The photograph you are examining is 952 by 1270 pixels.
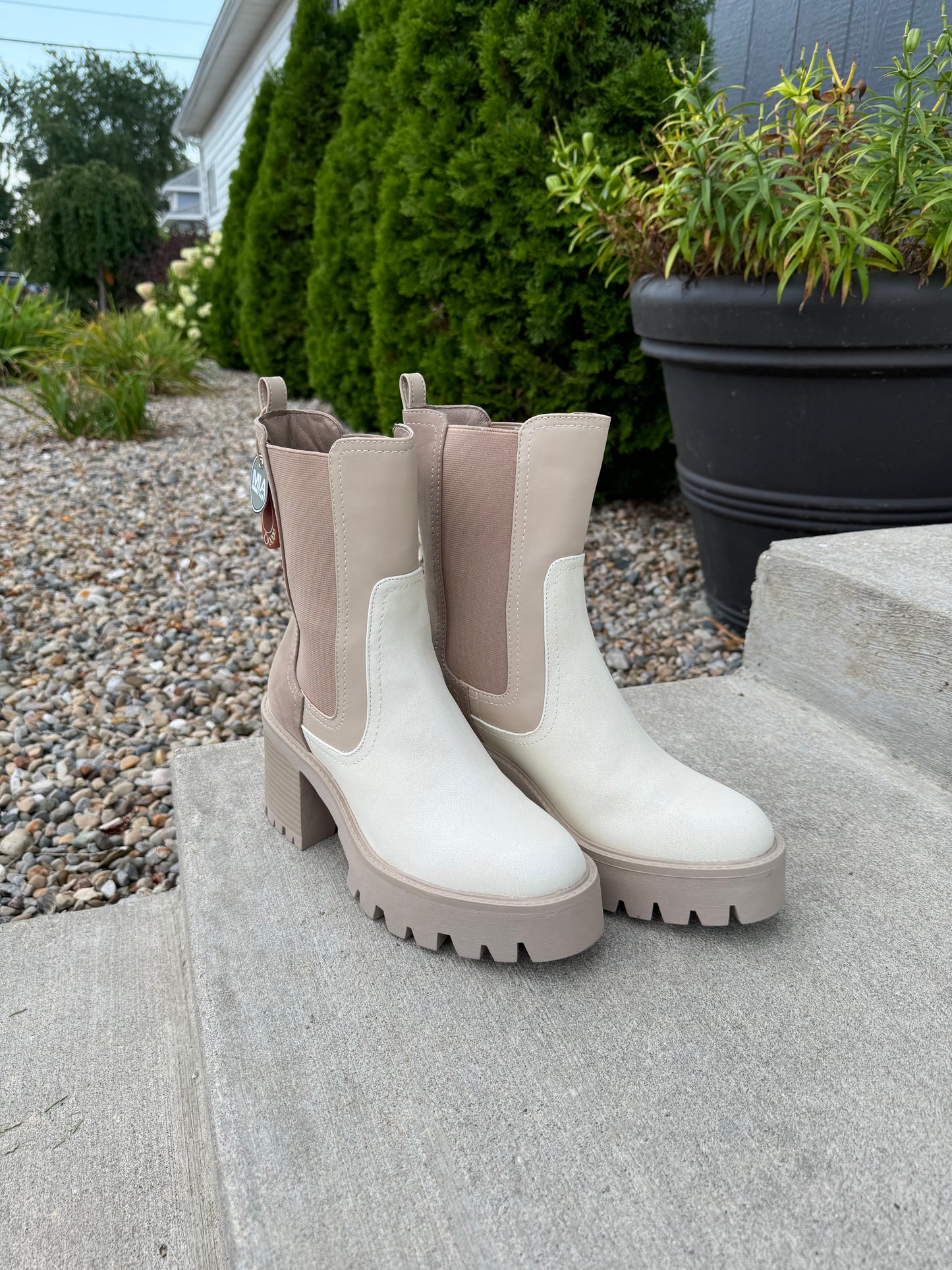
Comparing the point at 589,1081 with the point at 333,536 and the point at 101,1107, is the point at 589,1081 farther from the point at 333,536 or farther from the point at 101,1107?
the point at 333,536

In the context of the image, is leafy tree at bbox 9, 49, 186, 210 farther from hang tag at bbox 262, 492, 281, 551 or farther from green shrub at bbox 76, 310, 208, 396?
hang tag at bbox 262, 492, 281, 551

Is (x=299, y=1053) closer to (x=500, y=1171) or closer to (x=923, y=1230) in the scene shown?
(x=500, y=1171)

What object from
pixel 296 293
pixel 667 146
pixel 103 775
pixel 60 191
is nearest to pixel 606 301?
pixel 667 146

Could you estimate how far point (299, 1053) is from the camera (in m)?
0.96

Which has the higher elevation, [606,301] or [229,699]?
[606,301]

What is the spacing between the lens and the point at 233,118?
42.2 ft

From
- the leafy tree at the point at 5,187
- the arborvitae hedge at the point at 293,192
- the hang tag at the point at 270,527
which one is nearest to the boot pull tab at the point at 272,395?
the hang tag at the point at 270,527

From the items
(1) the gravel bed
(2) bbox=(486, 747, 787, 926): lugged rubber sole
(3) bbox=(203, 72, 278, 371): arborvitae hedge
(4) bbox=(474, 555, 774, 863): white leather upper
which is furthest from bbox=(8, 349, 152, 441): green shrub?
(2) bbox=(486, 747, 787, 926): lugged rubber sole

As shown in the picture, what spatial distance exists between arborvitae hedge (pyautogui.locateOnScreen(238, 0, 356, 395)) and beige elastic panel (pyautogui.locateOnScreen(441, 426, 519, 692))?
5.40 metres

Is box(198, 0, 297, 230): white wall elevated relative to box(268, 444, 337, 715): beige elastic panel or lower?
elevated

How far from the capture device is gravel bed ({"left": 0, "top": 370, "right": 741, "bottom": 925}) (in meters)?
1.71

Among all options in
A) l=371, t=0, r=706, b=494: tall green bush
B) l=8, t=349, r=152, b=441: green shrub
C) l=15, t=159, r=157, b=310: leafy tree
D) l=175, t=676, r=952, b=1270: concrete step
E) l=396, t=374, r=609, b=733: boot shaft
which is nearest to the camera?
l=175, t=676, r=952, b=1270: concrete step

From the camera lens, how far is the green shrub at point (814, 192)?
1787 mm

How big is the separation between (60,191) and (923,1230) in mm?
17433
